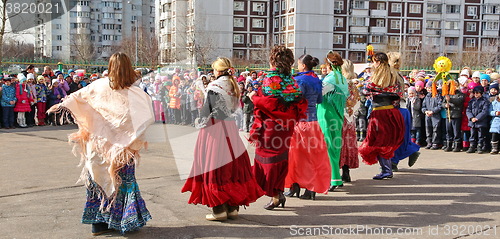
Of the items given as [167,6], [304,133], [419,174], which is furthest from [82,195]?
[167,6]

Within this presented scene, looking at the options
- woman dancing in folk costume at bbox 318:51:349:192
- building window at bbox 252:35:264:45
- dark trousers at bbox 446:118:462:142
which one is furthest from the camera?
building window at bbox 252:35:264:45

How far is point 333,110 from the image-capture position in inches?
337

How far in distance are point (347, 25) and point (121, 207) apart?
2686 inches

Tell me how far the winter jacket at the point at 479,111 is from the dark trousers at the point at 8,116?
13.7 metres

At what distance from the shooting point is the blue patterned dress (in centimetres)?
559

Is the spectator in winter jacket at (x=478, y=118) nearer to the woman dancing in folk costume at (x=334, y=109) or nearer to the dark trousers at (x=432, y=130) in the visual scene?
the dark trousers at (x=432, y=130)

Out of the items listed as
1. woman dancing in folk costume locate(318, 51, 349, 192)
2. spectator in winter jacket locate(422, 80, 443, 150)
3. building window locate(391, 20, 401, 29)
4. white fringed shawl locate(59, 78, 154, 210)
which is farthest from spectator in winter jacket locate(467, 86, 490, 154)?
building window locate(391, 20, 401, 29)

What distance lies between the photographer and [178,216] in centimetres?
654

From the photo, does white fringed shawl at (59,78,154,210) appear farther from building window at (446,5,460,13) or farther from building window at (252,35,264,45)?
building window at (446,5,460,13)

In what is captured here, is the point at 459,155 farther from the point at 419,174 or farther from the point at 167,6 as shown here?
the point at 167,6

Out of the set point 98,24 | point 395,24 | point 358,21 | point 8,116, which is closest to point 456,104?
point 8,116

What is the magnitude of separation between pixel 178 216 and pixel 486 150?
9149mm

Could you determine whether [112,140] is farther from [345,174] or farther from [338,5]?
[338,5]

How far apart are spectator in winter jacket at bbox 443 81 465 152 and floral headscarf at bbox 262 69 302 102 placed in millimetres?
7261
